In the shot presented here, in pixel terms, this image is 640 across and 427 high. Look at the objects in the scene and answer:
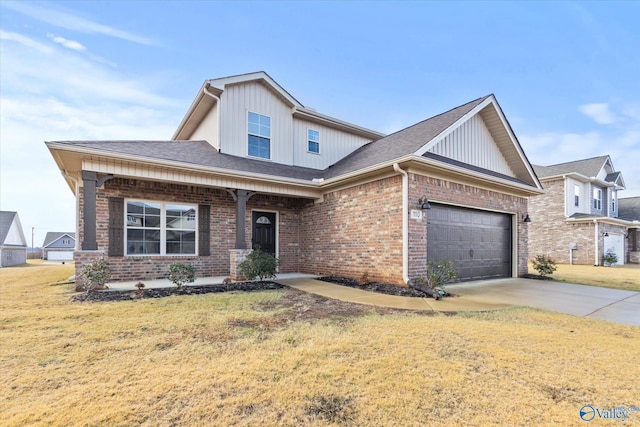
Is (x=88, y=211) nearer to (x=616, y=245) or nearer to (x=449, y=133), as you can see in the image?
(x=449, y=133)

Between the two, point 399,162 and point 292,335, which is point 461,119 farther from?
point 292,335

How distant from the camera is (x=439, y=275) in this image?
7.06 meters

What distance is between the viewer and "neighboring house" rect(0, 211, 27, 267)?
25797 mm

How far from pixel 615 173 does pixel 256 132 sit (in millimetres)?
26914

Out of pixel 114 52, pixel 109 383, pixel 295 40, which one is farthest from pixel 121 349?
pixel 295 40

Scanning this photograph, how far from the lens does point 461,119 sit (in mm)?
8609

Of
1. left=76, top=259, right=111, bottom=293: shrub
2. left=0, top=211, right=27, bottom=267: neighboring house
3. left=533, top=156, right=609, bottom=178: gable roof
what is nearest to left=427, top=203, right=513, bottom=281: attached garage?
left=76, top=259, right=111, bottom=293: shrub

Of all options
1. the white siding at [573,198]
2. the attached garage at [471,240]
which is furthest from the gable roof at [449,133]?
the white siding at [573,198]

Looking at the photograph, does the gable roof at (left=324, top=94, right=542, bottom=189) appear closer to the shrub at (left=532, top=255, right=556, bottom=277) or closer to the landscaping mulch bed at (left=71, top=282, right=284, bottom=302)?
the shrub at (left=532, top=255, right=556, bottom=277)

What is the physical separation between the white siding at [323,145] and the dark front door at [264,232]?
2.45 metres

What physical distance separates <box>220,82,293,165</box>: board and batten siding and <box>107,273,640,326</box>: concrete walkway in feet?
15.3

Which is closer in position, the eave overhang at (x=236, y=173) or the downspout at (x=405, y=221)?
the eave overhang at (x=236, y=173)

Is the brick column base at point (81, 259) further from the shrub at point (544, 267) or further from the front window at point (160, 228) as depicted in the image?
the shrub at point (544, 267)

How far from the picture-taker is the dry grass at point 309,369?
7.11 ft
